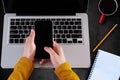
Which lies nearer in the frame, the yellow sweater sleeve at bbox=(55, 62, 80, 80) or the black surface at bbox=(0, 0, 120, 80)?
the yellow sweater sleeve at bbox=(55, 62, 80, 80)

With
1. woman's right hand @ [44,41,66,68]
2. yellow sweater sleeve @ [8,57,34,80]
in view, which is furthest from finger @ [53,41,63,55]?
yellow sweater sleeve @ [8,57,34,80]

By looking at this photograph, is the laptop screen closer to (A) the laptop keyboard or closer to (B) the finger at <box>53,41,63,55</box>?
(A) the laptop keyboard

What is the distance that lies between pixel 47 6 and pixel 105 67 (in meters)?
0.35

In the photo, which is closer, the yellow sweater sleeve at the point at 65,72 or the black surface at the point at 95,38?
the yellow sweater sleeve at the point at 65,72

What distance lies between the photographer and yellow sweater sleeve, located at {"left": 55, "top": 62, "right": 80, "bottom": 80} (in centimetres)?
116

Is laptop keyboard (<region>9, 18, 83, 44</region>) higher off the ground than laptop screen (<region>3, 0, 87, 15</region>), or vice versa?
laptop screen (<region>3, 0, 87, 15</region>)

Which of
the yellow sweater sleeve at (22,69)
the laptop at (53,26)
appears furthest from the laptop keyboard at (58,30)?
the yellow sweater sleeve at (22,69)

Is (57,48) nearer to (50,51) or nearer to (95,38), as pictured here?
(50,51)

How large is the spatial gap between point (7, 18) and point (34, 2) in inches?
5.3

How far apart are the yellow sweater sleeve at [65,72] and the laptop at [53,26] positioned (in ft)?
0.22

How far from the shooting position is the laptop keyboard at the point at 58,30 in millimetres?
1249

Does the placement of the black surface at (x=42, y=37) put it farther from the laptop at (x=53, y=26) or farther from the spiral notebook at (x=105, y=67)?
the spiral notebook at (x=105, y=67)

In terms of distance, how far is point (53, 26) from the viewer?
49.6 inches

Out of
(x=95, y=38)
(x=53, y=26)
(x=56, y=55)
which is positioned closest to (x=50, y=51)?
(x=56, y=55)
